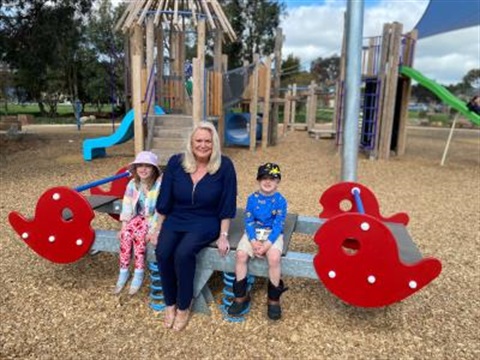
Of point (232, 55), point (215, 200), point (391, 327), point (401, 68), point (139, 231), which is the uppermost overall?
point (232, 55)

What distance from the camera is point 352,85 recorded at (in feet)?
14.2

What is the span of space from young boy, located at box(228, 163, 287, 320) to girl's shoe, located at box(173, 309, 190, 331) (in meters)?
0.32

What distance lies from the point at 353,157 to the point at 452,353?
7.73 feet

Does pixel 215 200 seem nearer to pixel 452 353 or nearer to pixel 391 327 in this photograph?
pixel 391 327

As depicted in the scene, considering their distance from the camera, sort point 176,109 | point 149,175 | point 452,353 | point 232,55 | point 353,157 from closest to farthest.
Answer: point 452,353 → point 149,175 → point 353,157 → point 176,109 → point 232,55

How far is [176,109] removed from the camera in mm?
10023

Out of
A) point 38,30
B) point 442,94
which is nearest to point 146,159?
point 442,94

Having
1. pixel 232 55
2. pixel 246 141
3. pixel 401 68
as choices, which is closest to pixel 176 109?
pixel 246 141

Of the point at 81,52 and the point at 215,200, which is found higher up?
the point at 81,52

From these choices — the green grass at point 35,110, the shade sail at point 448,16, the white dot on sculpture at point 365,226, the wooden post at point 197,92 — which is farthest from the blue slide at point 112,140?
the green grass at point 35,110

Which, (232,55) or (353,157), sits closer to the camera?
(353,157)

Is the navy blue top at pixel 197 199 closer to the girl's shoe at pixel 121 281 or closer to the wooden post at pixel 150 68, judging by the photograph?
the girl's shoe at pixel 121 281

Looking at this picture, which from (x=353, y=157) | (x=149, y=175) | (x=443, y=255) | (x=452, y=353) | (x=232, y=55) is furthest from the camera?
(x=232, y=55)

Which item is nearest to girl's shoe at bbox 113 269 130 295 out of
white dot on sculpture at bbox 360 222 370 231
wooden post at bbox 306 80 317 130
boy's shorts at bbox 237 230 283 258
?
boy's shorts at bbox 237 230 283 258
